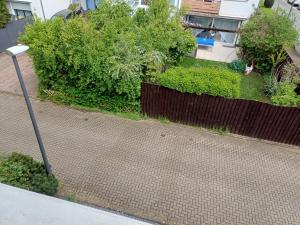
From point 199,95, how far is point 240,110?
1.56 m

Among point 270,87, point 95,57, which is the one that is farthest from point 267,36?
point 95,57

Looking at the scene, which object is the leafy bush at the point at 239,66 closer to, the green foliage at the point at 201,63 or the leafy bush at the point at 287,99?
the green foliage at the point at 201,63

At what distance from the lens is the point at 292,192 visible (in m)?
6.86

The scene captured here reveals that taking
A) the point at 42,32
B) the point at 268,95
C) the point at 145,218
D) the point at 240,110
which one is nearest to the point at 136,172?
the point at 145,218

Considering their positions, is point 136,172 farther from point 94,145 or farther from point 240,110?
point 240,110

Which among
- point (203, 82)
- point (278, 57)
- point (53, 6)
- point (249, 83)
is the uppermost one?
point (53, 6)

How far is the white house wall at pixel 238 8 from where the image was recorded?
15673 millimetres

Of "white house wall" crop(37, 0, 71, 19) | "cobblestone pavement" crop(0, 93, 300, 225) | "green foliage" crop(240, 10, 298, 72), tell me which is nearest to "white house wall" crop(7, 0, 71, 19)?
"white house wall" crop(37, 0, 71, 19)

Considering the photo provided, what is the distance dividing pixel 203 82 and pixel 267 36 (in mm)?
6232

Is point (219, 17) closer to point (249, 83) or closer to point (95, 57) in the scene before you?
point (249, 83)

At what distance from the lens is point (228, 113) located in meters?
8.52

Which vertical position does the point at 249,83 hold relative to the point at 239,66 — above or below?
below

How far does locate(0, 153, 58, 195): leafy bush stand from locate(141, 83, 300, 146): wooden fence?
4538 millimetres

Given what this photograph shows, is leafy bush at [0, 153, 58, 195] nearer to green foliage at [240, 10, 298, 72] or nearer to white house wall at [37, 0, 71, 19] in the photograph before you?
green foliage at [240, 10, 298, 72]
